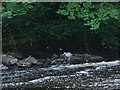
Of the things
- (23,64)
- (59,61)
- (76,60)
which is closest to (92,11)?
(76,60)

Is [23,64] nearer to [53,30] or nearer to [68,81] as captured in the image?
[53,30]

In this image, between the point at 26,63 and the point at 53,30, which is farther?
the point at 53,30

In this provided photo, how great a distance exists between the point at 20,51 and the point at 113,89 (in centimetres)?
991

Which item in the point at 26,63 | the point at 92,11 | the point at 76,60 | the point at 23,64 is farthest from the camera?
the point at 76,60

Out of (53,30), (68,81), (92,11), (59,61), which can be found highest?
(92,11)

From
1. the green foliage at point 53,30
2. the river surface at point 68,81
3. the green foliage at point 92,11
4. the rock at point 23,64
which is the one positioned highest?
the green foliage at point 92,11

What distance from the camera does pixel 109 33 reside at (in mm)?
15648

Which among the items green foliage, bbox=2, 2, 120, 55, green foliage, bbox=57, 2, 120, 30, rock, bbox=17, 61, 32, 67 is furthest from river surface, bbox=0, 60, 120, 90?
green foliage, bbox=2, 2, 120, 55

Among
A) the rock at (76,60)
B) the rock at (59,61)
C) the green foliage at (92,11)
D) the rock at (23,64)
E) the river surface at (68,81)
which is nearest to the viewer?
the river surface at (68,81)

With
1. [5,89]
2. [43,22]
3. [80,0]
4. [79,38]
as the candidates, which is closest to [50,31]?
[43,22]

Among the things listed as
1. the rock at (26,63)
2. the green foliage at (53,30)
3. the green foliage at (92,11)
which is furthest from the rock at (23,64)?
the green foliage at (53,30)

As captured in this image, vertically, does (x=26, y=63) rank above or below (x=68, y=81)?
below

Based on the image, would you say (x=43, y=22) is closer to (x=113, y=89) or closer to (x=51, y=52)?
(x=51, y=52)

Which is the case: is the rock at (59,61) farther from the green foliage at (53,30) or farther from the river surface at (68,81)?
the river surface at (68,81)
